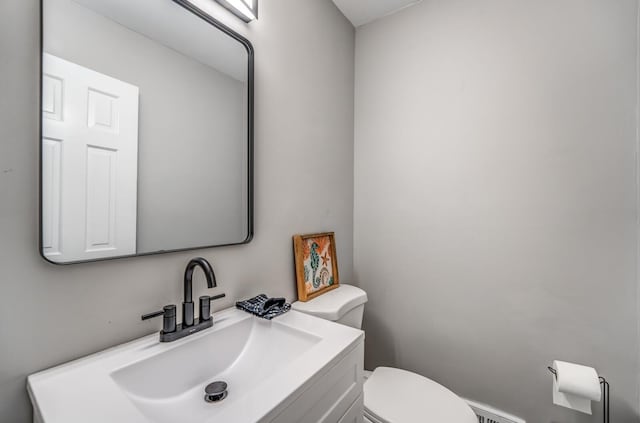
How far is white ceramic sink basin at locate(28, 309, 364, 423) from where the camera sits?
0.52 metres

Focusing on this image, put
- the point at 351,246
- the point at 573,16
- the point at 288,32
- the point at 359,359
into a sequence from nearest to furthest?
the point at 359,359 → the point at 573,16 → the point at 288,32 → the point at 351,246

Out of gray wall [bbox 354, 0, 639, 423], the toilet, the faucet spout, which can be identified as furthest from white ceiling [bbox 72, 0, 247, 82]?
the toilet

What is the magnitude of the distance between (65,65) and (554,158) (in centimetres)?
172

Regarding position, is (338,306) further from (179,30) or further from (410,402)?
(179,30)

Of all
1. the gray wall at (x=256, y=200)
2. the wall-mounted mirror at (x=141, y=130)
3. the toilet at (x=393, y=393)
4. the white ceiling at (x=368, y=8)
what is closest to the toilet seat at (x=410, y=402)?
the toilet at (x=393, y=393)

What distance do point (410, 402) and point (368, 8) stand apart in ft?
6.72

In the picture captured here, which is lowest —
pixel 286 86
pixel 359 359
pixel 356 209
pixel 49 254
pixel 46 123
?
pixel 359 359

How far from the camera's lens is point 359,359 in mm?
840

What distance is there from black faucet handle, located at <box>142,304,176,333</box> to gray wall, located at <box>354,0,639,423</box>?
117 cm

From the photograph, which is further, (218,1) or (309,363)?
(218,1)

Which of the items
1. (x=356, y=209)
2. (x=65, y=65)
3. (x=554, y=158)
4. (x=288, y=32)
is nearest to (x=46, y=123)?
(x=65, y=65)

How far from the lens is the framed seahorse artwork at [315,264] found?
50.1 inches

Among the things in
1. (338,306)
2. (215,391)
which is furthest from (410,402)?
(215,391)

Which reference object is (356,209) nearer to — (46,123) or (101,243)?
(101,243)
